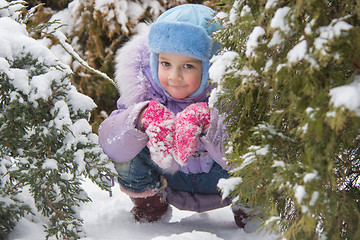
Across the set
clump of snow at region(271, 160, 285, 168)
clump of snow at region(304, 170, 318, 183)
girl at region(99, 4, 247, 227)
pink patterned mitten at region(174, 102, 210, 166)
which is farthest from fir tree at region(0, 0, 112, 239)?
clump of snow at region(304, 170, 318, 183)

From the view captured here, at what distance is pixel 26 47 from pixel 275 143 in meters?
1.12

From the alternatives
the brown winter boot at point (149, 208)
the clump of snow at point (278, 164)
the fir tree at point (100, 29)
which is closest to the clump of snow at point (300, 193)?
the clump of snow at point (278, 164)

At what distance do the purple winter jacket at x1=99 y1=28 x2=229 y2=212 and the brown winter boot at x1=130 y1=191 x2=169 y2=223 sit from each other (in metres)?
0.10

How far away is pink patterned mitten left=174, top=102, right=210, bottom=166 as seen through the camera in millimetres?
1943

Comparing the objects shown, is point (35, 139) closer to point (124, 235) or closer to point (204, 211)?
point (124, 235)

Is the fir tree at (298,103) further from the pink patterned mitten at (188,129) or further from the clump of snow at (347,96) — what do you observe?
the pink patterned mitten at (188,129)

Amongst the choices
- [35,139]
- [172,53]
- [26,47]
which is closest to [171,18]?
[172,53]

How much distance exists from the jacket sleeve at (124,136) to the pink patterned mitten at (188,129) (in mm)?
209

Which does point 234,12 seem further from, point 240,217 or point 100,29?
point 100,29

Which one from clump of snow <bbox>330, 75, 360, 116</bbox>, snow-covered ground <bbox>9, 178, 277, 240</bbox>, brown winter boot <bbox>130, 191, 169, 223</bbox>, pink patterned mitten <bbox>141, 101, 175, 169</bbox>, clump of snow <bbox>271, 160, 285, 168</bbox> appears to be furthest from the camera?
brown winter boot <bbox>130, 191, 169, 223</bbox>

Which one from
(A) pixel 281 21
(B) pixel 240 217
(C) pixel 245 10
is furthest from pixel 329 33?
(B) pixel 240 217

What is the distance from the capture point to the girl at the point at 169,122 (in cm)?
200

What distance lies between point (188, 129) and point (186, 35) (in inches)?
19.1

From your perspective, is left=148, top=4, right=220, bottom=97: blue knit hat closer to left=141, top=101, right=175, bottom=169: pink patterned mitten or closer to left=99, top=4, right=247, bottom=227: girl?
left=99, top=4, right=247, bottom=227: girl
